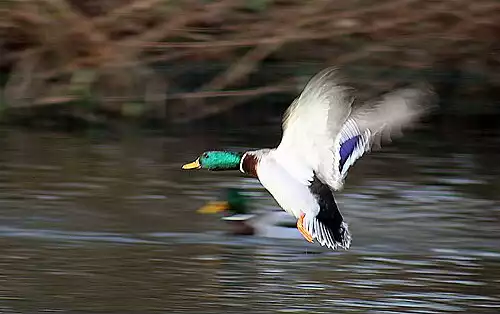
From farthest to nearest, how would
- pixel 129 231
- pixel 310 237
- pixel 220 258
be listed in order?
pixel 129 231 → pixel 220 258 → pixel 310 237

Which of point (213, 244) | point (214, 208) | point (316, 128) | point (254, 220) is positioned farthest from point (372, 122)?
point (214, 208)

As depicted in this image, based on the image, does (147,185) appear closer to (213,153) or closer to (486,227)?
(486,227)

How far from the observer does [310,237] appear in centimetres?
781

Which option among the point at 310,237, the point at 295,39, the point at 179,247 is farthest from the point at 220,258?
the point at 295,39

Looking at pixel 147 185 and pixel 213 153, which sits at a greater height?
→ pixel 213 153

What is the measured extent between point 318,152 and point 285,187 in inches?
10.9

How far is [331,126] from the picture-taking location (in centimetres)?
755

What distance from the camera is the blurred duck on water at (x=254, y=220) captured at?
34.3 ft

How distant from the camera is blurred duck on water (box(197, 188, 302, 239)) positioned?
10.4 m

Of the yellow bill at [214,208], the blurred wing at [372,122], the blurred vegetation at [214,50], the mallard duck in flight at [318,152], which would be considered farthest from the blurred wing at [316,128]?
the blurred vegetation at [214,50]

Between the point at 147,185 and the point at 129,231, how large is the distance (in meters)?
2.40

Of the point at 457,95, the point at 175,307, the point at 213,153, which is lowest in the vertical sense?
the point at 457,95

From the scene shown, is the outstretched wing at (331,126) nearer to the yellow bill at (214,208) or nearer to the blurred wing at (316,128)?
the blurred wing at (316,128)

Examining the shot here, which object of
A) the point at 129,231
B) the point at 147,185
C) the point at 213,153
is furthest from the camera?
the point at 147,185
